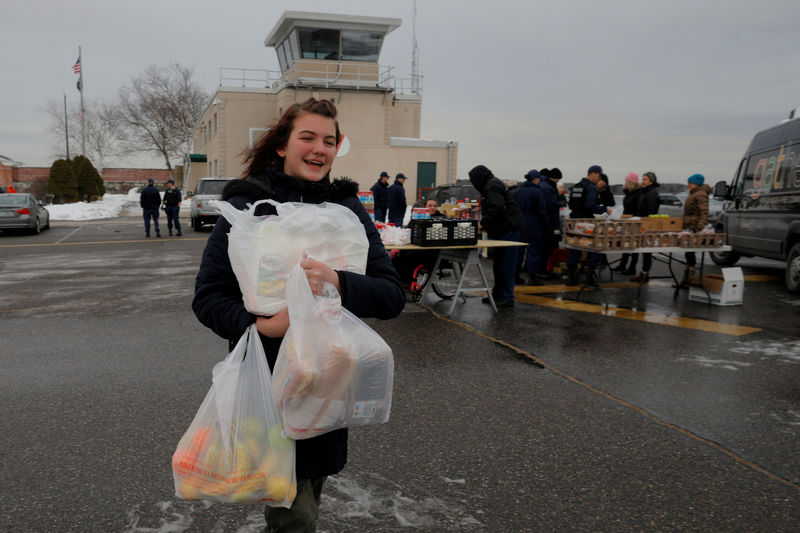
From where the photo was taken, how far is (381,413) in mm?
1834

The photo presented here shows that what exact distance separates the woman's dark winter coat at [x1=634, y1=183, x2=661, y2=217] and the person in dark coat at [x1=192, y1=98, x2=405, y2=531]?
10252 millimetres

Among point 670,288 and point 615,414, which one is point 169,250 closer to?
point 670,288

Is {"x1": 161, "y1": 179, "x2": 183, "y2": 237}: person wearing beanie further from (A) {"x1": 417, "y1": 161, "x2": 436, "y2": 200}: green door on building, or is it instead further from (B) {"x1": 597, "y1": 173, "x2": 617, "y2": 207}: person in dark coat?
(A) {"x1": 417, "y1": 161, "x2": 436, "y2": 200}: green door on building

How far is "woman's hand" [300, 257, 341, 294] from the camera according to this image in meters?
1.69

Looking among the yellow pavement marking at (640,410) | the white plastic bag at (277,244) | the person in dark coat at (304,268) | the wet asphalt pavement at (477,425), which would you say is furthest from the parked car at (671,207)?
the white plastic bag at (277,244)

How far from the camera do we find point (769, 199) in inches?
386

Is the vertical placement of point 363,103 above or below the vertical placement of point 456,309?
above

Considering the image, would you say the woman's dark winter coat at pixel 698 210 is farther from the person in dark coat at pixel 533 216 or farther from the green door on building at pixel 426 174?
the green door on building at pixel 426 174

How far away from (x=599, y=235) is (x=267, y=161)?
7044 mm

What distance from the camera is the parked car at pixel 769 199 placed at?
9133 mm

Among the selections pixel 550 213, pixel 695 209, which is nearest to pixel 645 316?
pixel 695 209

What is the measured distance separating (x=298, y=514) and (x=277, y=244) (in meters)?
0.87

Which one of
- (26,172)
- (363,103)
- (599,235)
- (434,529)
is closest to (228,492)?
(434,529)

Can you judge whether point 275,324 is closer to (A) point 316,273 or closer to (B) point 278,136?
(A) point 316,273
